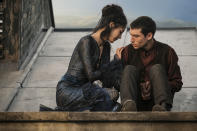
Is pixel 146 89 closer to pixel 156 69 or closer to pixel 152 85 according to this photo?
pixel 152 85

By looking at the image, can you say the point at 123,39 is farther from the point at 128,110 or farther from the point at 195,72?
the point at 128,110

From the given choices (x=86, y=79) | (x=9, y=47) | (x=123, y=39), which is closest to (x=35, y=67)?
(x=9, y=47)

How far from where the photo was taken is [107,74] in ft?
22.0

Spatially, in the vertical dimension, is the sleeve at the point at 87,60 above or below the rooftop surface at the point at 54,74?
above

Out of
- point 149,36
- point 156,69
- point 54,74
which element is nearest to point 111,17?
point 149,36

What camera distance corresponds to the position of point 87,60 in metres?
6.54

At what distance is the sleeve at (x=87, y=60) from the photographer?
6516 millimetres

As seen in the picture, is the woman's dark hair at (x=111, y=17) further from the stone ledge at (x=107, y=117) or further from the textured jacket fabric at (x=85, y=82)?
the stone ledge at (x=107, y=117)

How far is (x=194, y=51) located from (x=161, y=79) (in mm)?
4588

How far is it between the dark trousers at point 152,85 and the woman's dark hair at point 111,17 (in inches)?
18.7

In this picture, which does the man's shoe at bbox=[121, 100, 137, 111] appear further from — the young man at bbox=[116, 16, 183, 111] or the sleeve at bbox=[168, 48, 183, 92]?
the sleeve at bbox=[168, 48, 183, 92]

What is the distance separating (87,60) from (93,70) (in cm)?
13

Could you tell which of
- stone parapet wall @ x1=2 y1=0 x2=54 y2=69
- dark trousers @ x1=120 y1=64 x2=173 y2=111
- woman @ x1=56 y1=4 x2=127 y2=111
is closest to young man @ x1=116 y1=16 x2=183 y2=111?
dark trousers @ x1=120 y1=64 x2=173 y2=111

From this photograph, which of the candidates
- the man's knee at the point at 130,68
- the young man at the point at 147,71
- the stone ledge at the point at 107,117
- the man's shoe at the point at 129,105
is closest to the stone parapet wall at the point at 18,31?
the young man at the point at 147,71
